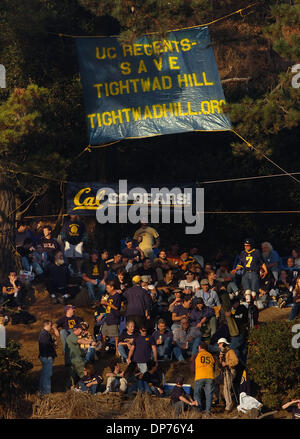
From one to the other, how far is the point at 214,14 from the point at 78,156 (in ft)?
21.2

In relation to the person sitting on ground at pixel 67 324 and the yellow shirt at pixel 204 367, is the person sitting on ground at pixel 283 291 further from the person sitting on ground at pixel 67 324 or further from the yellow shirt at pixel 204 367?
the person sitting on ground at pixel 67 324

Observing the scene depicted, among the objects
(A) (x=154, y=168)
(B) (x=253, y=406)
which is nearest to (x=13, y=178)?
(A) (x=154, y=168)

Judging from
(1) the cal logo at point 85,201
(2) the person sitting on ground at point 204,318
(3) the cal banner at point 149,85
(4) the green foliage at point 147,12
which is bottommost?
(2) the person sitting on ground at point 204,318

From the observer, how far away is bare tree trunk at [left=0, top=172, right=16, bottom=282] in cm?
2984

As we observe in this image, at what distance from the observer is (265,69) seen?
33.8 metres

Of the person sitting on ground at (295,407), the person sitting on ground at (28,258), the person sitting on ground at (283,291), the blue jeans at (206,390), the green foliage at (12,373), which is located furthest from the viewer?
the person sitting on ground at (28,258)

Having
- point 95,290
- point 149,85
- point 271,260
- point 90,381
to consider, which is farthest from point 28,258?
point 271,260

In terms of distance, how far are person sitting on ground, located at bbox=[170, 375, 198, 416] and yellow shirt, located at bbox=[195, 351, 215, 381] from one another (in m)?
0.39

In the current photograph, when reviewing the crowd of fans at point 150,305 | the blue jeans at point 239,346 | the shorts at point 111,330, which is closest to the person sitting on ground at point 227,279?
the crowd of fans at point 150,305

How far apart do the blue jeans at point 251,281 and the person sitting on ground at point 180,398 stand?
197 inches

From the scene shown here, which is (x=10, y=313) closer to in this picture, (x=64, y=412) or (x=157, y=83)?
(x=64, y=412)

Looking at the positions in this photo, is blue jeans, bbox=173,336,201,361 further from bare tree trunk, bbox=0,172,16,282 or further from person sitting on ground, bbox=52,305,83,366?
bare tree trunk, bbox=0,172,16,282

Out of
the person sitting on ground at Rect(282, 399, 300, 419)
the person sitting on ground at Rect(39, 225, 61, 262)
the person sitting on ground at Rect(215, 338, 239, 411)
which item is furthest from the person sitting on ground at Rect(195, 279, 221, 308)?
the person sitting on ground at Rect(39, 225, 61, 262)

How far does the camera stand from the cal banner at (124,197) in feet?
96.9
